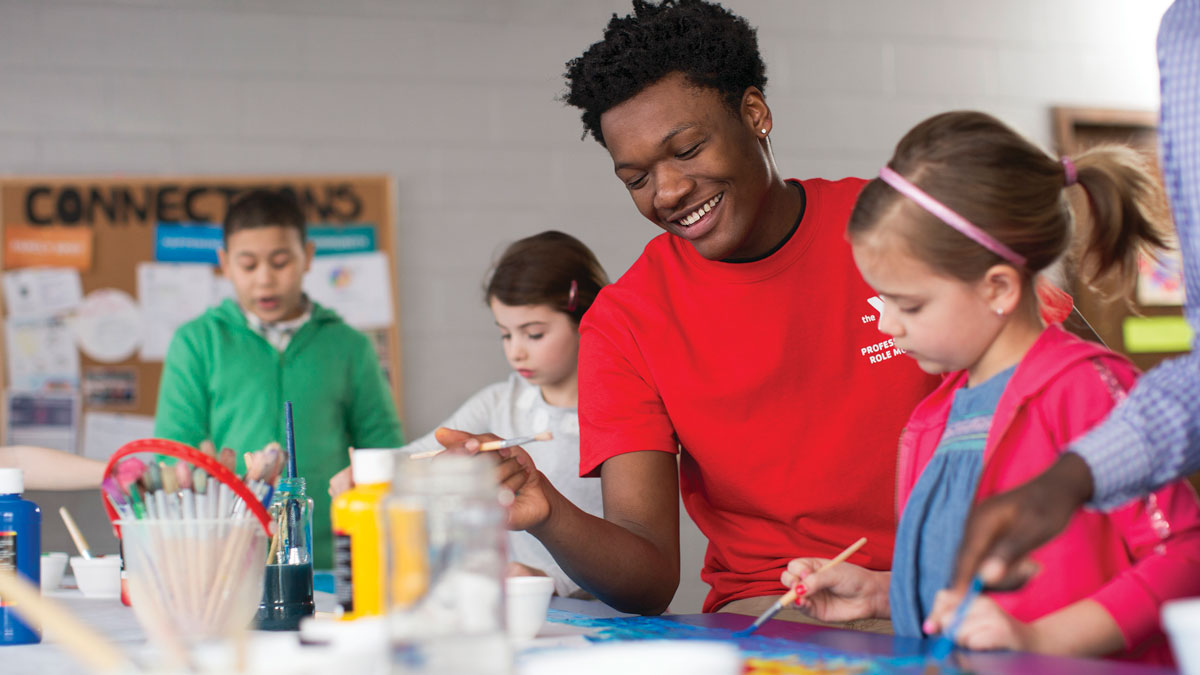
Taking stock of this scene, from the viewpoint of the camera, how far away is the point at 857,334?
1582mm

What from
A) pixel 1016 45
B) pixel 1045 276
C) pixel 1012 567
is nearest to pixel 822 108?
pixel 1016 45

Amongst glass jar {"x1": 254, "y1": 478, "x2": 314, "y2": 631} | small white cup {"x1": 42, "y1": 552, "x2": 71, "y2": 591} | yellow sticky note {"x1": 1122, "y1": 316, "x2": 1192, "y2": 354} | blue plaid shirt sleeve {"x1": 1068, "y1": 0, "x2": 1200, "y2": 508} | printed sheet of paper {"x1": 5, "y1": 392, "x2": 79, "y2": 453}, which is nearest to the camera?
blue plaid shirt sleeve {"x1": 1068, "y1": 0, "x2": 1200, "y2": 508}

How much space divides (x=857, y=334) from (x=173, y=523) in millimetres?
939

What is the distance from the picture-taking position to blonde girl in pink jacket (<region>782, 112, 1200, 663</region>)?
3.54 ft

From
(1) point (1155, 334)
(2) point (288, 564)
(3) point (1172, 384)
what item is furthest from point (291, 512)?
(1) point (1155, 334)

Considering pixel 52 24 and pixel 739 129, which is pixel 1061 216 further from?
pixel 52 24

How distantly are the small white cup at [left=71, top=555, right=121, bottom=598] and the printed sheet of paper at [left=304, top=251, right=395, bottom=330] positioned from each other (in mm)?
1546

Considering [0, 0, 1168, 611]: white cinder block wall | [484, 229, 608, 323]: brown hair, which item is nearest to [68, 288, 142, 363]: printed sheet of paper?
[0, 0, 1168, 611]: white cinder block wall

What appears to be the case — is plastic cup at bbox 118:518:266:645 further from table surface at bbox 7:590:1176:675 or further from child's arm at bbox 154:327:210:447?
child's arm at bbox 154:327:210:447

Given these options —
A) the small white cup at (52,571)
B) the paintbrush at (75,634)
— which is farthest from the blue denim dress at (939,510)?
the small white cup at (52,571)

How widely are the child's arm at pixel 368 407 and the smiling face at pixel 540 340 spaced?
64 centimetres

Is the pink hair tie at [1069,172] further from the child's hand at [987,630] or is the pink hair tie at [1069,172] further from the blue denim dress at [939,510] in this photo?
the child's hand at [987,630]

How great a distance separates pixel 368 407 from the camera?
293 cm

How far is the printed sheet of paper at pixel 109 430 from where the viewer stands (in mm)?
3107
